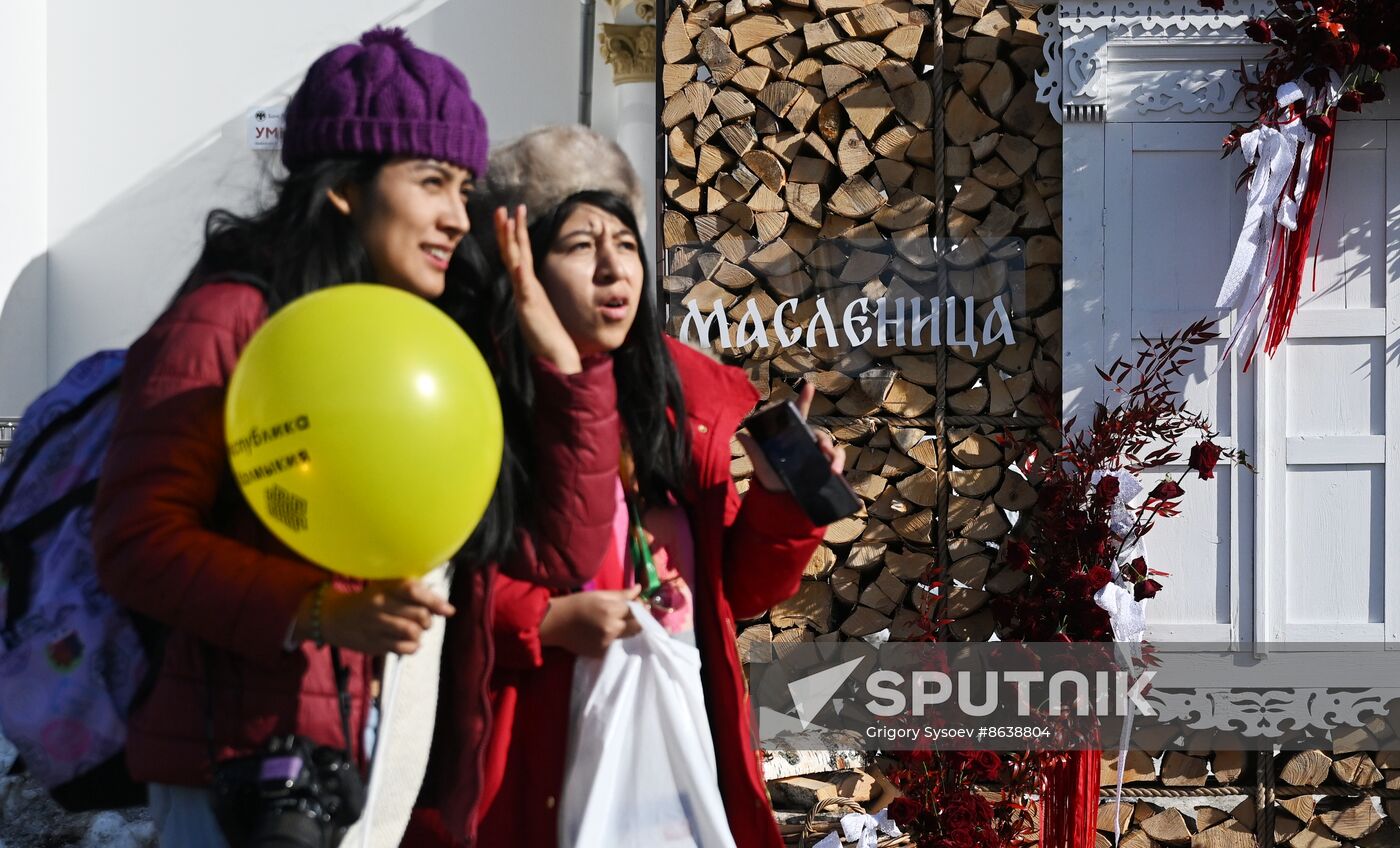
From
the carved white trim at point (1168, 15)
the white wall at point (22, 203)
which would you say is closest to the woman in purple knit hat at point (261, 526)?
the carved white trim at point (1168, 15)

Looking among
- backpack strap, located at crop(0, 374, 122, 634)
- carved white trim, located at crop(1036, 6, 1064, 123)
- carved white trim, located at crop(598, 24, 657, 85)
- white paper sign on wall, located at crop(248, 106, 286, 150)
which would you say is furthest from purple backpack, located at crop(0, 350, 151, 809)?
white paper sign on wall, located at crop(248, 106, 286, 150)

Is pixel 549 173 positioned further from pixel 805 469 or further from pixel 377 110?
pixel 805 469

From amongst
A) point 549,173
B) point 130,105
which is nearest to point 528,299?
point 549,173

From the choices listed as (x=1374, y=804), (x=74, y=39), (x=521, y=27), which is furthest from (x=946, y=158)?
(x=74, y=39)

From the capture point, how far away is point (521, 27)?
839 cm

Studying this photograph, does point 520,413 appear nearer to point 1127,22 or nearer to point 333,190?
point 333,190

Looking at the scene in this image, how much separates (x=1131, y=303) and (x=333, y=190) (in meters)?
2.95

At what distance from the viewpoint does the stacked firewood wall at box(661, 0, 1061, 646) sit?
4.26 m

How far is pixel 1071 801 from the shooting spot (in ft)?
12.9

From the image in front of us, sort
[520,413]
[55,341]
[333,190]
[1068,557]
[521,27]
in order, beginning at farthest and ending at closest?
[55,341], [521,27], [1068,557], [520,413], [333,190]

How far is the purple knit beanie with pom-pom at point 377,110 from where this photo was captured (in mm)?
1876

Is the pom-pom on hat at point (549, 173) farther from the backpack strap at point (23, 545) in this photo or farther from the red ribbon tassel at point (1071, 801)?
the red ribbon tassel at point (1071, 801)

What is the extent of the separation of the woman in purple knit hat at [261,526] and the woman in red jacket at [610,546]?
0.10m

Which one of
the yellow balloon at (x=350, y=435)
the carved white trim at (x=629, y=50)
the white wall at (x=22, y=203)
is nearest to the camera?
the yellow balloon at (x=350, y=435)
